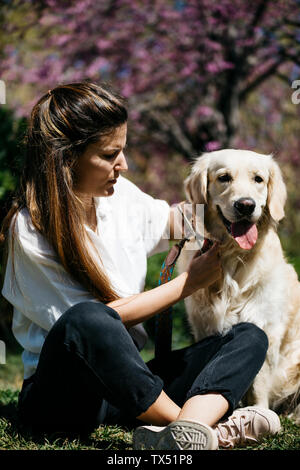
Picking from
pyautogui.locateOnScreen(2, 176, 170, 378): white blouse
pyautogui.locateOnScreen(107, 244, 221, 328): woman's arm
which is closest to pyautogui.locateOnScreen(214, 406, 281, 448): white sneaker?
pyautogui.locateOnScreen(107, 244, 221, 328): woman's arm

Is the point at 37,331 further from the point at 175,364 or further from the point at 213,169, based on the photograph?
the point at 213,169

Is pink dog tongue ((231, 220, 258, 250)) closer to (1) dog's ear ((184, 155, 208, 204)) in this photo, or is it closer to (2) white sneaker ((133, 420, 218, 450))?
(1) dog's ear ((184, 155, 208, 204))

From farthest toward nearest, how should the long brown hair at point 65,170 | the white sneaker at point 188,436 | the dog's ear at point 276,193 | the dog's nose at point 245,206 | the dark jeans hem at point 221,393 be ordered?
the dog's ear at point 276,193
the dog's nose at point 245,206
the long brown hair at point 65,170
the dark jeans hem at point 221,393
the white sneaker at point 188,436

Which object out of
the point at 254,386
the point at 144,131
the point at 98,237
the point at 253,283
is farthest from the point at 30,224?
the point at 144,131

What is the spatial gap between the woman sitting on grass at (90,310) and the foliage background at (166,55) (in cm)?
419

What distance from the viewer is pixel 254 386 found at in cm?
236

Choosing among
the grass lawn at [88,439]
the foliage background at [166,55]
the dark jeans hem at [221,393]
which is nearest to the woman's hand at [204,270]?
the dark jeans hem at [221,393]

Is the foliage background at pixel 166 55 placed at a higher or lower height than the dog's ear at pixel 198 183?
higher

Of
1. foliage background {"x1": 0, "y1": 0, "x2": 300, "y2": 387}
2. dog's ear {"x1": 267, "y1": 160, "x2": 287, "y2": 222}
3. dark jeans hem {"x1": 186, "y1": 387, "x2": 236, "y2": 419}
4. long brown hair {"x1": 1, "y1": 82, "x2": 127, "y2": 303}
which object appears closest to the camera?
dark jeans hem {"x1": 186, "y1": 387, "x2": 236, "y2": 419}

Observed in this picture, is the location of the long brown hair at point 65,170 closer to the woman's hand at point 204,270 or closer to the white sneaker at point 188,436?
the woman's hand at point 204,270

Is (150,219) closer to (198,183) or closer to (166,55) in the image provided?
(198,183)

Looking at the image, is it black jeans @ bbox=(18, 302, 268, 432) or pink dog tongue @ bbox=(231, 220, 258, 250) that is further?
pink dog tongue @ bbox=(231, 220, 258, 250)

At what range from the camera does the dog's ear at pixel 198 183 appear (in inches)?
100

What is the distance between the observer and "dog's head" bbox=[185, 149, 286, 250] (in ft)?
7.74
